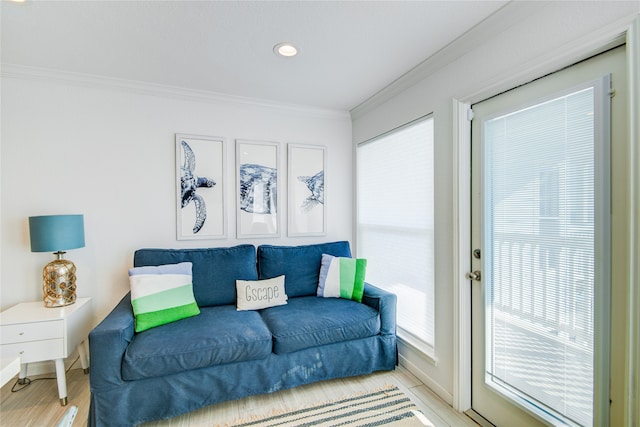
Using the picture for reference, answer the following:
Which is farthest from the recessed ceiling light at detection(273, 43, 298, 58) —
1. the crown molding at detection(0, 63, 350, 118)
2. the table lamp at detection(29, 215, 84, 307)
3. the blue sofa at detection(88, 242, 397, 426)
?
the table lamp at detection(29, 215, 84, 307)

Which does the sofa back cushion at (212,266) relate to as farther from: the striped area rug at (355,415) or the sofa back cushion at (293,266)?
the striped area rug at (355,415)

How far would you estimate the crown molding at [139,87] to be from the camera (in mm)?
2250

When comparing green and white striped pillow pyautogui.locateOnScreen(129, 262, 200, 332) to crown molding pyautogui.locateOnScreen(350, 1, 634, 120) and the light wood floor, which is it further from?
crown molding pyautogui.locateOnScreen(350, 1, 634, 120)

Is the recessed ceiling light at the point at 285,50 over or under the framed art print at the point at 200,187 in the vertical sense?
over

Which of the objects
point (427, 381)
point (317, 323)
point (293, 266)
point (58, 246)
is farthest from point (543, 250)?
point (58, 246)

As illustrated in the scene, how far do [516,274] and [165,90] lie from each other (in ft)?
9.87

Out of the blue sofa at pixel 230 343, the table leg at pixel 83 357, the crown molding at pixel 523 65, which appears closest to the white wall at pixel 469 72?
the crown molding at pixel 523 65

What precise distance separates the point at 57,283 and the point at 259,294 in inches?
57.4

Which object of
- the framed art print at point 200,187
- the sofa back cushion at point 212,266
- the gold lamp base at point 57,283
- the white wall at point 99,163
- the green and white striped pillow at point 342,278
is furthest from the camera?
the framed art print at point 200,187

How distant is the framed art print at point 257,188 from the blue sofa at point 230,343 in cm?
34

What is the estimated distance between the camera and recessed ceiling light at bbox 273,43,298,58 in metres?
1.97

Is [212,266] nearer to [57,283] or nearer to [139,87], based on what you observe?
[57,283]

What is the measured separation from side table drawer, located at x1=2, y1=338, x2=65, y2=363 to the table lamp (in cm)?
33

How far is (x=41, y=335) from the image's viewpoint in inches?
75.7
